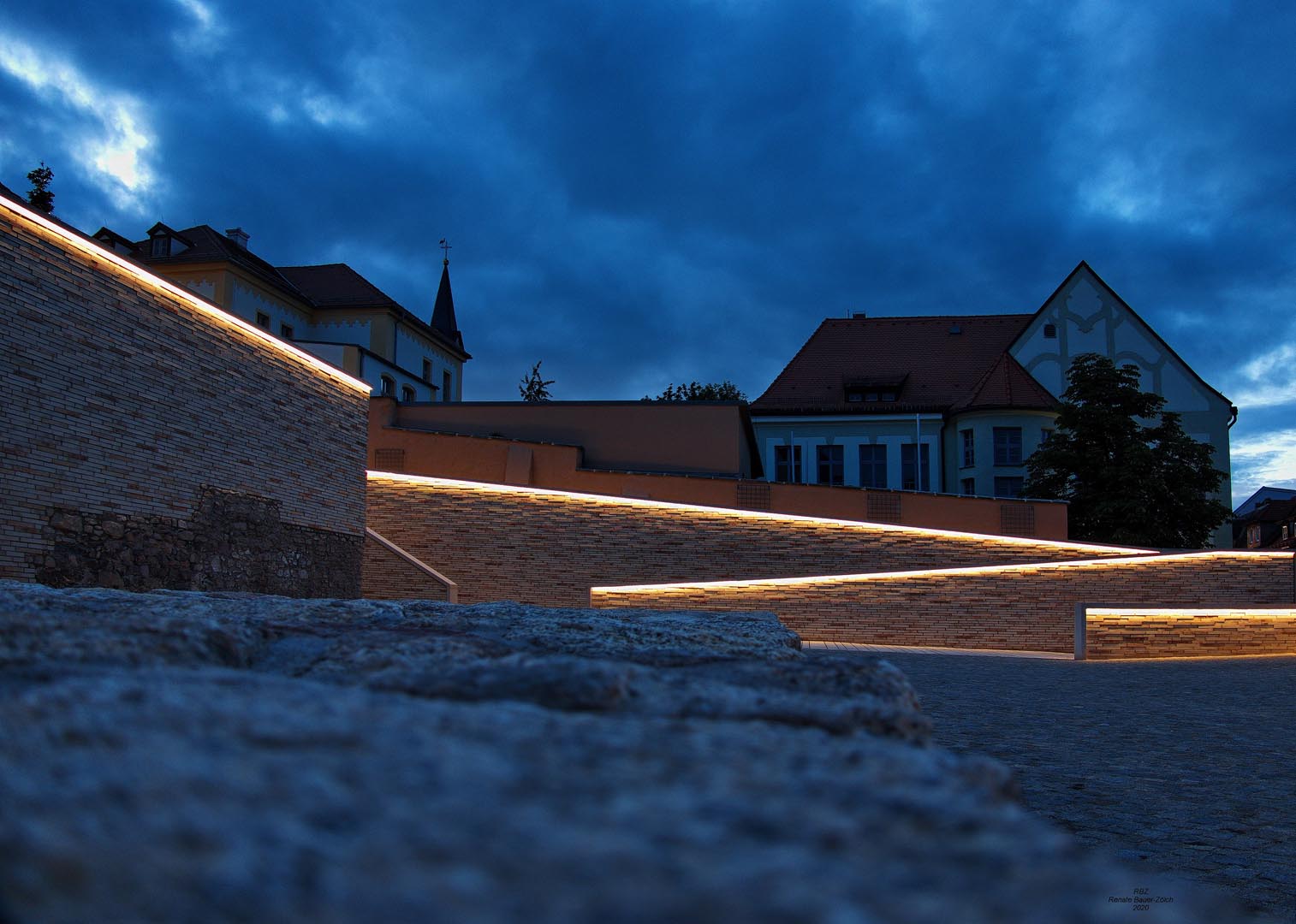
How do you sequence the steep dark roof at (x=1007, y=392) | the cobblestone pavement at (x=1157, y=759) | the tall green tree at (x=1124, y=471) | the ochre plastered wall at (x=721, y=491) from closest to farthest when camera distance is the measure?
1. the cobblestone pavement at (x=1157, y=759)
2. the ochre plastered wall at (x=721, y=491)
3. the tall green tree at (x=1124, y=471)
4. the steep dark roof at (x=1007, y=392)

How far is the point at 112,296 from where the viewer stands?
14609mm

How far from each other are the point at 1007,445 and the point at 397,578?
27.2m

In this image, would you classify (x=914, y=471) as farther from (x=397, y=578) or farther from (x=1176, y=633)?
(x=397, y=578)

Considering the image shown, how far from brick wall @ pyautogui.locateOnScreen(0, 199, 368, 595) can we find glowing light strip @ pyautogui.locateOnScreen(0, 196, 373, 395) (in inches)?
1.6

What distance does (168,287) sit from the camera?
619 inches

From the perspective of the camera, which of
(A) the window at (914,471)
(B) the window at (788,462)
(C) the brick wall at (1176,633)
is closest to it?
(C) the brick wall at (1176,633)

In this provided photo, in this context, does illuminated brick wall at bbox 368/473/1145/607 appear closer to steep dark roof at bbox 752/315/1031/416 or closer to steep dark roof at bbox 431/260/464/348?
steep dark roof at bbox 752/315/1031/416

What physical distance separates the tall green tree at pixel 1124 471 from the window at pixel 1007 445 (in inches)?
216

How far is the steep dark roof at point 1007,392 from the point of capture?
4122 cm

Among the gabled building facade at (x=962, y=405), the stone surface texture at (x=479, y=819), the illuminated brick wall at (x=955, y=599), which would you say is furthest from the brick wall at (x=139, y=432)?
the gabled building facade at (x=962, y=405)

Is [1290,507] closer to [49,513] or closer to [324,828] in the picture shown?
[49,513]

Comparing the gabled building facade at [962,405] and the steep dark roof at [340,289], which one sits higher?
the steep dark roof at [340,289]

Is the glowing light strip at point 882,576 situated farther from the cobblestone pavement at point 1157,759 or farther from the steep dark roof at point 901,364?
the steep dark roof at point 901,364

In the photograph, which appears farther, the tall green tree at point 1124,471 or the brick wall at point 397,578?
the tall green tree at point 1124,471
